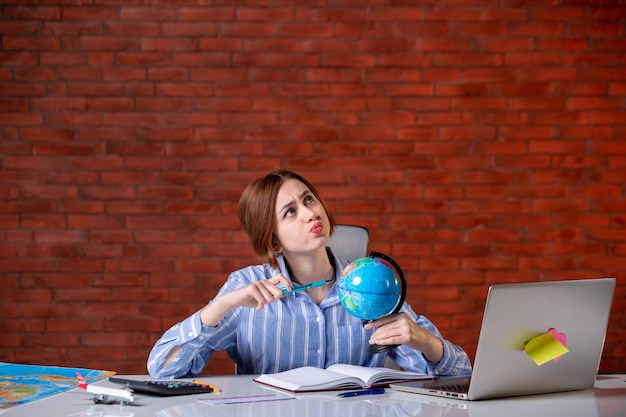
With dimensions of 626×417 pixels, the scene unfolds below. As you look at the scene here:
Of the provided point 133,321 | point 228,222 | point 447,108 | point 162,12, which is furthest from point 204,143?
point 447,108

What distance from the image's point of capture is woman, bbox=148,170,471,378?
2074 millimetres

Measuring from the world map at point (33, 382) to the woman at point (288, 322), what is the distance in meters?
0.22

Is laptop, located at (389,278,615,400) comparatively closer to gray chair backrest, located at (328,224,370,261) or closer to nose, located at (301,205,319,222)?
nose, located at (301,205,319,222)

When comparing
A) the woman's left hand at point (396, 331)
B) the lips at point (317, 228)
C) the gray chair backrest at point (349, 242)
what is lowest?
the woman's left hand at point (396, 331)

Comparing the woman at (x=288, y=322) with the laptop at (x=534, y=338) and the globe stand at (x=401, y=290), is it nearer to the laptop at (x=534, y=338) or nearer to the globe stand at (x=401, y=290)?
the globe stand at (x=401, y=290)

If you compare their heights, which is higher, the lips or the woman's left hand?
the lips

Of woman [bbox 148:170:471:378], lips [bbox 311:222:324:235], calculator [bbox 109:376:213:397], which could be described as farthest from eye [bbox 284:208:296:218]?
calculator [bbox 109:376:213:397]

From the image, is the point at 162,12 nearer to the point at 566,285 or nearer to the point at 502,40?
the point at 502,40

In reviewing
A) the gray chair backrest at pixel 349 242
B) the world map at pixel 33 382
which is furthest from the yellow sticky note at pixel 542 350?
the world map at pixel 33 382

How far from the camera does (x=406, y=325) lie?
1893 millimetres

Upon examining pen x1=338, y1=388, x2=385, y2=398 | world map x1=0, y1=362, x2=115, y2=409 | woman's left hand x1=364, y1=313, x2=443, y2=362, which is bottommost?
world map x1=0, y1=362, x2=115, y2=409

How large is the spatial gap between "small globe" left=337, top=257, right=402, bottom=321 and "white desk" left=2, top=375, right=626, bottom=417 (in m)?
0.20

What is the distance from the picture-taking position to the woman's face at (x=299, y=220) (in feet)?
7.11

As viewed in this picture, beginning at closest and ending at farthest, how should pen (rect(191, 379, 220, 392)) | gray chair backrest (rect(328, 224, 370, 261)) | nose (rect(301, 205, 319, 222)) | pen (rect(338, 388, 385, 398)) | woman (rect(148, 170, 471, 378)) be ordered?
pen (rect(338, 388, 385, 398)), pen (rect(191, 379, 220, 392)), woman (rect(148, 170, 471, 378)), nose (rect(301, 205, 319, 222)), gray chair backrest (rect(328, 224, 370, 261))
